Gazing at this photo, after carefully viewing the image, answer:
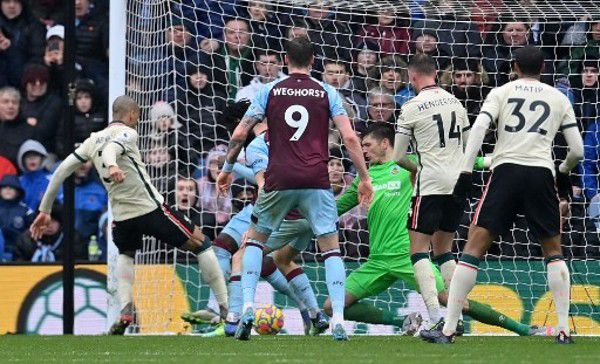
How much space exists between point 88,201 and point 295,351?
6320 mm

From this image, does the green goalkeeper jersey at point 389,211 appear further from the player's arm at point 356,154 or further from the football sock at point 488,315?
the player's arm at point 356,154

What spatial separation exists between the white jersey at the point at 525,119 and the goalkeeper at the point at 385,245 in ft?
7.69

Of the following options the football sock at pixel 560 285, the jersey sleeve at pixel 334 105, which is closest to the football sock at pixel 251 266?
the jersey sleeve at pixel 334 105

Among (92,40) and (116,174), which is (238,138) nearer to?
(116,174)

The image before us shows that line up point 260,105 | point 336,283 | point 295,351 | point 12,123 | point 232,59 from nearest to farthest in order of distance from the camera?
point 295,351
point 336,283
point 260,105
point 232,59
point 12,123

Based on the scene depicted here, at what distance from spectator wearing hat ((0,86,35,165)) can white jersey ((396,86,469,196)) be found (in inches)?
241

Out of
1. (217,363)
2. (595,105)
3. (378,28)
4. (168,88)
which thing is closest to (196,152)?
(168,88)

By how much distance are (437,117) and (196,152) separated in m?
4.08

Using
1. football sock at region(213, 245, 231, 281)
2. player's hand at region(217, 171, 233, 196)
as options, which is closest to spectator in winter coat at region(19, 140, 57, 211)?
football sock at region(213, 245, 231, 281)

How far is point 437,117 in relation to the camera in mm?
10117

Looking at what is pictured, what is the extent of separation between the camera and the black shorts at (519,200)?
29.0 ft

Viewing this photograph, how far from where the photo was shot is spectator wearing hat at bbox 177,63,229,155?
44.9 feet

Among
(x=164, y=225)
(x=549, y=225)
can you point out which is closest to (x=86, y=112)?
(x=164, y=225)

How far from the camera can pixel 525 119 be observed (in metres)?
8.97
